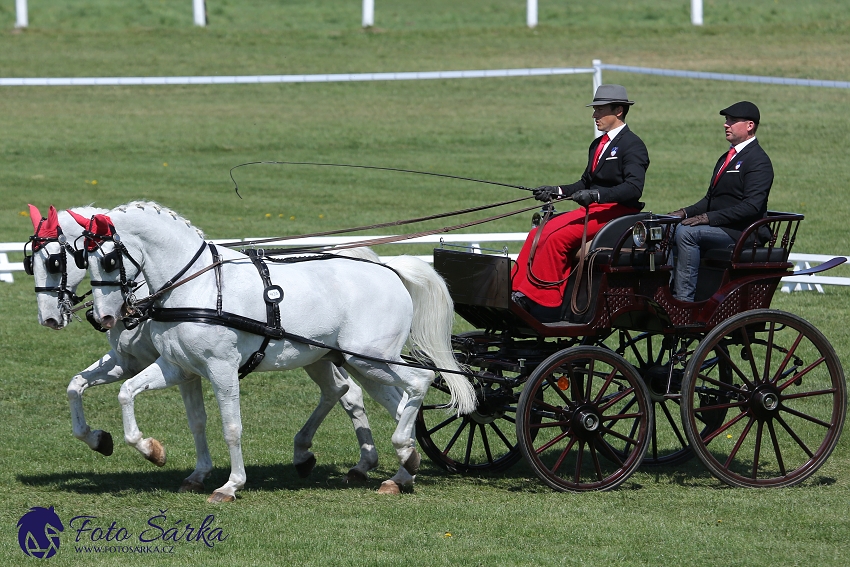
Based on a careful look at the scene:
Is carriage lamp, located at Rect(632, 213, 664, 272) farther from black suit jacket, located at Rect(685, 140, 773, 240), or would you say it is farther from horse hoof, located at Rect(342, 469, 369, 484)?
horse hoof, located at Rect(342, 469, 369, 484)

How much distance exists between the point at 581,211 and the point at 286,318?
78.0 inches

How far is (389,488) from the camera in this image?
778 centimetres

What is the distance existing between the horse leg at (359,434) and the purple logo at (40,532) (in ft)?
6.43

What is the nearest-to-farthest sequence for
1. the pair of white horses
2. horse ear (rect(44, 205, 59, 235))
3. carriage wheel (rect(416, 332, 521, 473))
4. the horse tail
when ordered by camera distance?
1. horse ear (rect(44, 205, 59, 235))
2. the pair of white horses
3. the horse tail
4. carriage wheel (rect(416, 332, 521, 473))

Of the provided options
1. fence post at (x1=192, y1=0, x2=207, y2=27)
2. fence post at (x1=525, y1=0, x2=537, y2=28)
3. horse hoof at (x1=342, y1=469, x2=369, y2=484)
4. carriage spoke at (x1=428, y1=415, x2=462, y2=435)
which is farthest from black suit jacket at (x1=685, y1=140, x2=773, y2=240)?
fence post at (x1=192, y1=0, x2=207, y2=27)

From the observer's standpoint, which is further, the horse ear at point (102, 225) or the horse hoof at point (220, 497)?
the horse hoof at point (220, 497)

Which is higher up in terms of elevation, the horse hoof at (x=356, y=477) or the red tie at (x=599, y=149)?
the red tie at (x=599, y=149)

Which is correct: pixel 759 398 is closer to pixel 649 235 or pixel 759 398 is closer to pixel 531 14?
pixel 649 235

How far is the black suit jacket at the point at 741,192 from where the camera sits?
7.85 meters

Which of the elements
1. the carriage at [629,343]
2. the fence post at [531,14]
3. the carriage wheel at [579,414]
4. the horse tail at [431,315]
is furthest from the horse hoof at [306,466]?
the fence post at [531,14]

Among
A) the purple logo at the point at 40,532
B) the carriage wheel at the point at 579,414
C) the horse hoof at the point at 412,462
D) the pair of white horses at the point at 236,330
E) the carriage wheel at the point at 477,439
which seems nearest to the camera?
the purple logo at the point at 40,532

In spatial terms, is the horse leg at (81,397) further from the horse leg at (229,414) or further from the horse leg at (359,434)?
the horse leg at (359,434)

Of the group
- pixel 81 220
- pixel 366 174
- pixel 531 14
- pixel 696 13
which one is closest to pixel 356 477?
pixel 81 220

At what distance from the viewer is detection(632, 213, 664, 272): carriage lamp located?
7680mm
